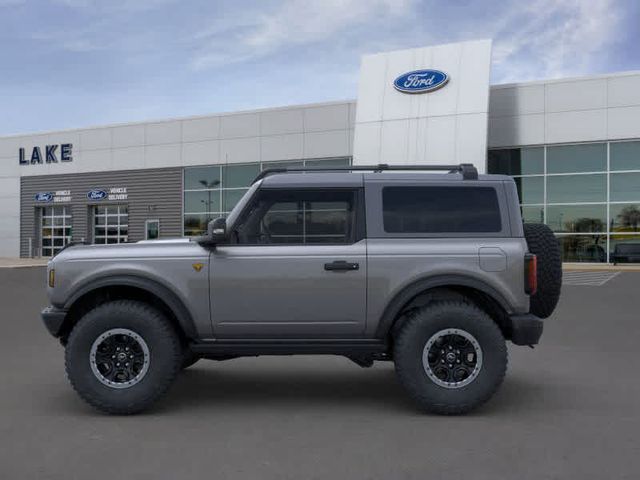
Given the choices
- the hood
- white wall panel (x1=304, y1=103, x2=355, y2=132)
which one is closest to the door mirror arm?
the hood

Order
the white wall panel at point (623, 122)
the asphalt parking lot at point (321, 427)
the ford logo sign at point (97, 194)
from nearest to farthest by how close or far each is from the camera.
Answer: the asphalt parking lot at point (321, 427) < the white wall panel at point (623, 122) < the ford logo sign at point (97, 194)

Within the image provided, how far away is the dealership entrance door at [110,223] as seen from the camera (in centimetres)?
3959

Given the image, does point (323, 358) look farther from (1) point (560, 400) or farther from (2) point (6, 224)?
(2) point (6, 224)

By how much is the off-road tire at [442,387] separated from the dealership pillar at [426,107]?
22836 millimetres

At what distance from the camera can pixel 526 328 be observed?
545cm

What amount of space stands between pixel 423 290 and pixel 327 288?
2.46ft

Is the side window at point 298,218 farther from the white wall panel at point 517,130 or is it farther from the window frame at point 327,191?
the white wall panel at point 517,130

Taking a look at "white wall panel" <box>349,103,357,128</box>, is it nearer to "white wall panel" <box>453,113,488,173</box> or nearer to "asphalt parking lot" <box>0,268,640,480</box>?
"white wall panel" <box>453,113,488,173</box>

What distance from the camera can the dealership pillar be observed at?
28141 mm

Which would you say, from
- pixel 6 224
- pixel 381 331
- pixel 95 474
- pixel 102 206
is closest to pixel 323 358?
pixel 381 331

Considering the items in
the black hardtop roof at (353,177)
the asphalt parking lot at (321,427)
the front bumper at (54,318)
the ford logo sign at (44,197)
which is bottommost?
the asphalt parking lot at (321,427)

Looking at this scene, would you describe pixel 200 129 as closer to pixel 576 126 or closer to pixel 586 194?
pixel 576 126

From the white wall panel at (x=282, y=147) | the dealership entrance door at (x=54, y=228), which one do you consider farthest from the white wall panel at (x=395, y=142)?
the dealership entrance door at (x=54, y=228)

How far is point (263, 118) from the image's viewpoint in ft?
114
